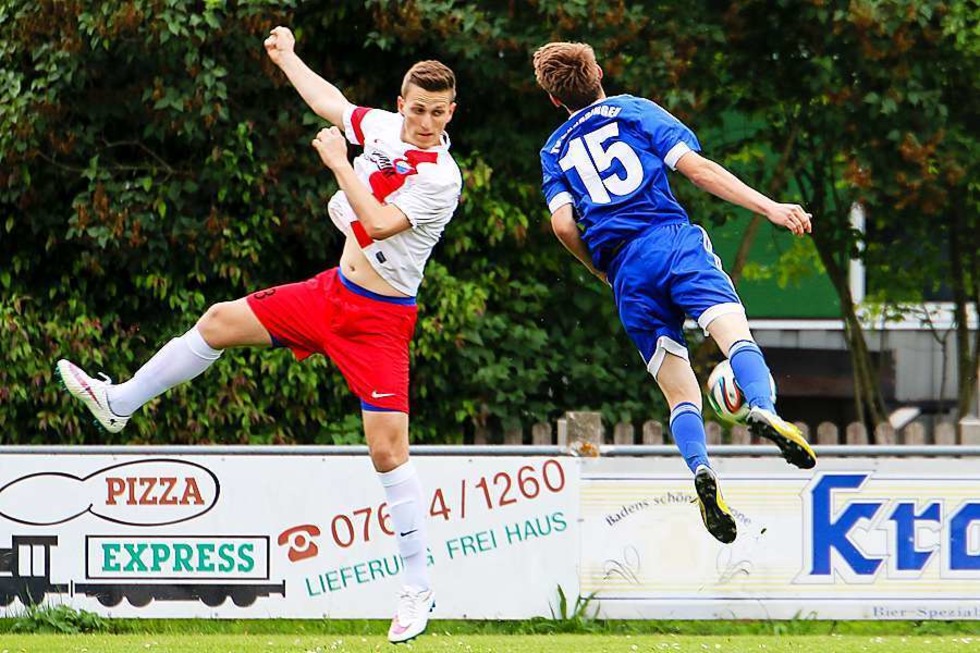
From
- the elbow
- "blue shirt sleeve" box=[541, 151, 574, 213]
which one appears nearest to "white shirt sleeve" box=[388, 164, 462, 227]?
the elbow

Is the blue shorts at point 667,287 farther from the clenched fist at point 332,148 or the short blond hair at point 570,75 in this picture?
the clenched fist at point 332,148

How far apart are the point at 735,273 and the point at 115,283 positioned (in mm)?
5315

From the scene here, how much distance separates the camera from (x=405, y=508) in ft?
24.9

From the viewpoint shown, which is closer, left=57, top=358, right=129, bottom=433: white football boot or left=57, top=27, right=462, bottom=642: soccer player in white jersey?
left=57, top=27, right=462, bottom=642: soccer player in white jersey

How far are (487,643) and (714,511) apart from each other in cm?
274

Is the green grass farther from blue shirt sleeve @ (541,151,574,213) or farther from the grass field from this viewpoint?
blue shirt sleeve @ (541,151,574,213)

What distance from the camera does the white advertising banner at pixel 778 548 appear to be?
10.0 metres

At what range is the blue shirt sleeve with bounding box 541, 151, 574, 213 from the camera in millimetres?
7121

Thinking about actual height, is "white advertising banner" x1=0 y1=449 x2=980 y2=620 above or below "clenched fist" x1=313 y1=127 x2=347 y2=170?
below

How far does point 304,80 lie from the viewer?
7324 mm

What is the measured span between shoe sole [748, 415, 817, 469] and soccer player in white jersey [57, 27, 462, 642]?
1.77 meters

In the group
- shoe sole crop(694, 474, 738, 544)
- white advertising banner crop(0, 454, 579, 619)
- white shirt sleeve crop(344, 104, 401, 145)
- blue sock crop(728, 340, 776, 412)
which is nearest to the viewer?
blue sock crop(728, 340, 776, 412)

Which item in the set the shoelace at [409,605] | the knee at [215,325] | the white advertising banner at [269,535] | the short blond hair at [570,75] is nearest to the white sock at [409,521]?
the shoelace at [409,605]

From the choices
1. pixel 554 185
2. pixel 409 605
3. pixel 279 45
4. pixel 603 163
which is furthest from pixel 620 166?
pixel 409 605
